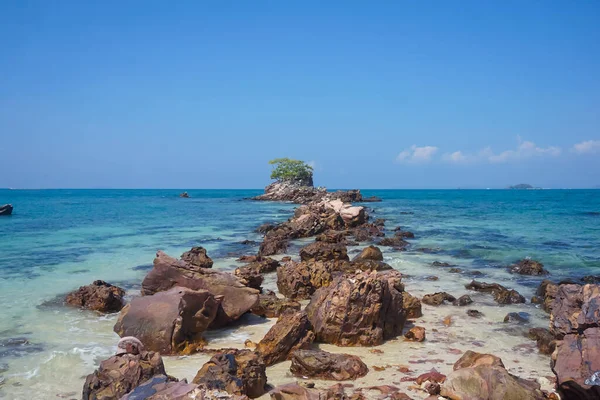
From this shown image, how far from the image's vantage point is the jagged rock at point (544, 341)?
8.31 meters

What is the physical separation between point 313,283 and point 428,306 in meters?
3.35

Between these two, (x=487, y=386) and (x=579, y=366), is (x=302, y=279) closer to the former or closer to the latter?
(x=487, y=386)

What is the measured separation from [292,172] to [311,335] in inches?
3438

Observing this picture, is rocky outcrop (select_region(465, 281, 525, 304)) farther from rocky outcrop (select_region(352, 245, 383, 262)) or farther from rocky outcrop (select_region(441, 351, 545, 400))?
rocky outcrop (select_region(441, 351, 545, 400))

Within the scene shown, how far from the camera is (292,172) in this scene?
95.4 m

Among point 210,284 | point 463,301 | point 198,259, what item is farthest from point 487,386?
point 198,259

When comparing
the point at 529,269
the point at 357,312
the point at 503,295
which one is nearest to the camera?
the point at 357,312

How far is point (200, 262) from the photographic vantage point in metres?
16.8

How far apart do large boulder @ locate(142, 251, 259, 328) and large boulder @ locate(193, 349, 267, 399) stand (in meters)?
3.52

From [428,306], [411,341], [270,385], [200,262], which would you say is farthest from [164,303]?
[200,262]

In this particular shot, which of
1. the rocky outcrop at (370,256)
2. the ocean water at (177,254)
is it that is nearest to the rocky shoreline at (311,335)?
the ocean water at (177,254)

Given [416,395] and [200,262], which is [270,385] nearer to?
[416,395]

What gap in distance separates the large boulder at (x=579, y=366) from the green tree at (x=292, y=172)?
291 feet

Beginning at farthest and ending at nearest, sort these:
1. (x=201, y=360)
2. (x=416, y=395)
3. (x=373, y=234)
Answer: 1. (x=373, y=234)
2. (x=201, y=360)
3. (x=416, y=395)
